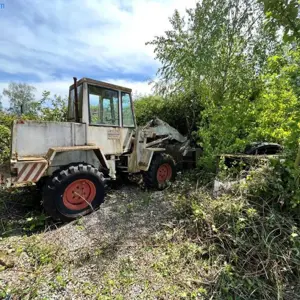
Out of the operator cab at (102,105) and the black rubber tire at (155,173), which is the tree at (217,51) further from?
the operator cab at (102,105)

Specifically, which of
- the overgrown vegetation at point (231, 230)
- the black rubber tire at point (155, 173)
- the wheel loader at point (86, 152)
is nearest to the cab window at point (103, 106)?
the wheel loader at point (86, 152)

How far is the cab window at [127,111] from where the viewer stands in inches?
175

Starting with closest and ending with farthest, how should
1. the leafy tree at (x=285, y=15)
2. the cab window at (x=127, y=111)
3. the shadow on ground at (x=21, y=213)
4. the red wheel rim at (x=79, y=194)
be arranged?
the leafy tree at (x=285, y=15) < the shadow on ground at (x=21, y=213) < the red wheel rim at (x=79, y=194) < the cab window at (x=127, y=111)

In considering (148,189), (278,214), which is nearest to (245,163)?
(278,214)

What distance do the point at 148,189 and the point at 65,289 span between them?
285 cm

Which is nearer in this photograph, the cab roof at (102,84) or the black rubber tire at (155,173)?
the cab roof at (102,84)

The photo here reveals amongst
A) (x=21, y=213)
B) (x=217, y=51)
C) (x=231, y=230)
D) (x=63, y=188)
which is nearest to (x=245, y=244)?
(x=231, y=230)

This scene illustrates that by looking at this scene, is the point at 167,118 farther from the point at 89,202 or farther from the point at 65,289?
the point at 65,289

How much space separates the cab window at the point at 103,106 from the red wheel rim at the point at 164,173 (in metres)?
1.38

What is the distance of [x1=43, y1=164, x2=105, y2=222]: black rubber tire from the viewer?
3070 millimetres

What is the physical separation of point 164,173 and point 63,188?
2317mm

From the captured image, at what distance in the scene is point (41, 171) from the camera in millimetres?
3119

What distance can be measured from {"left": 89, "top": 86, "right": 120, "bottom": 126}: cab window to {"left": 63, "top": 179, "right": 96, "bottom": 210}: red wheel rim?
1.18 metres

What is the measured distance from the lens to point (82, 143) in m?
3.77
